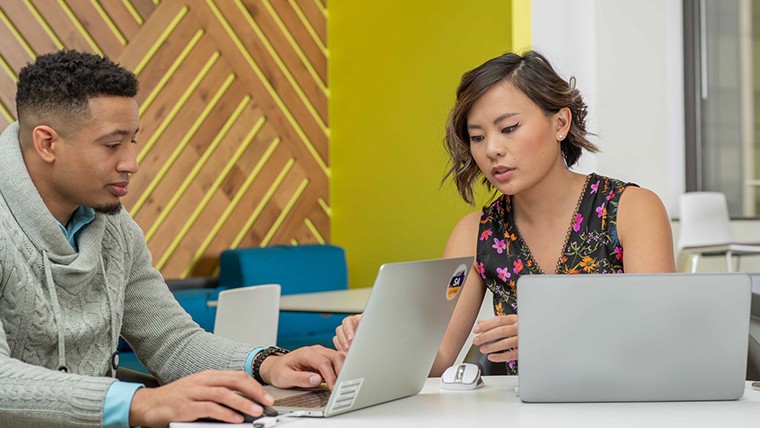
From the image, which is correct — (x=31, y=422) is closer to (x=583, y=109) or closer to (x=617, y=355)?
(x=617, y=355)

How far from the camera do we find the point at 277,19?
5.47 m

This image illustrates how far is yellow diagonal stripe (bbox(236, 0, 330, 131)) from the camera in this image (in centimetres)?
531

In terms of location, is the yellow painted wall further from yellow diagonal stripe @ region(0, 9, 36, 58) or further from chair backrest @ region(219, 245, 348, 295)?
yellow diagonal stripe @ region(0, 9, 36, 58)

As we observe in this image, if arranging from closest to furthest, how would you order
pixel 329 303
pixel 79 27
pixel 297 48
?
1. pixel 329 303
2. pixel 79 27
3. pixel 297 48

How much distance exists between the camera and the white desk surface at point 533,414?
4.30 feet

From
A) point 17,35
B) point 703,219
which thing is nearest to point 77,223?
point 17,35

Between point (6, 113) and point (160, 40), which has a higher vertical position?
point (6, 113)

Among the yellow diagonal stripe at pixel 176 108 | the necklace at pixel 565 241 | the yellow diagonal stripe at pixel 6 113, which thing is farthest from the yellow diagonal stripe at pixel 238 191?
the necklace at pixel 565 241

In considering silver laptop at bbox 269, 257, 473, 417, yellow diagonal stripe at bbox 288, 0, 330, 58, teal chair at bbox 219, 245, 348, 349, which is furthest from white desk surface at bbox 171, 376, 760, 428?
yellow diagonal stripe at bbox 288, 0, 330, 58

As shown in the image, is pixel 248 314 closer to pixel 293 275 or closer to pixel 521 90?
pixel 521 90

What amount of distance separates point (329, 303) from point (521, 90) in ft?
5.88

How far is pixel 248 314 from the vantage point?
3.01 metres

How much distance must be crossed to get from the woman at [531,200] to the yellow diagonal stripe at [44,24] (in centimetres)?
287

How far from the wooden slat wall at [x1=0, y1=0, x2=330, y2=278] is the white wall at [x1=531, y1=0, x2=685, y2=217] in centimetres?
166
